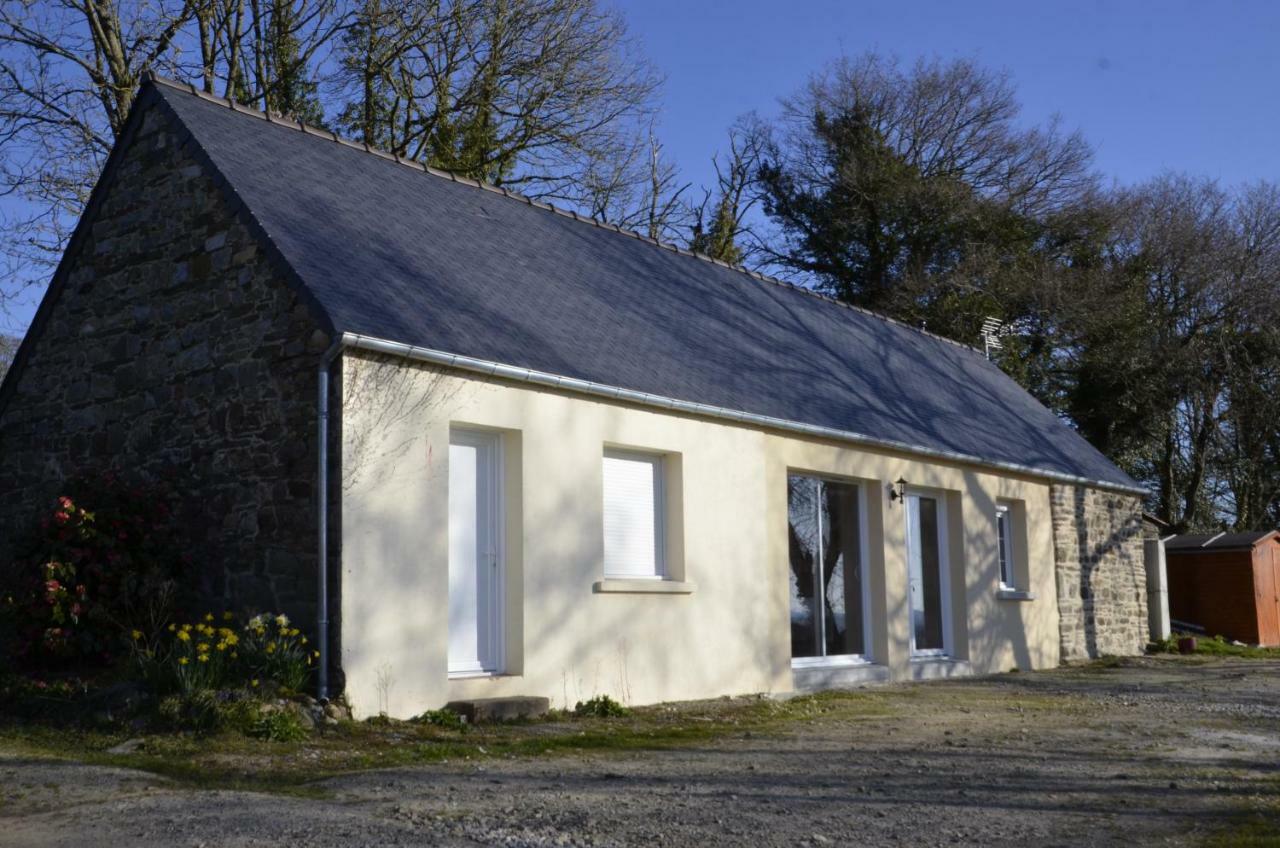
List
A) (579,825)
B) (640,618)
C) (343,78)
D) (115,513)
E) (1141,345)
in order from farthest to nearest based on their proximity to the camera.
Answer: (1141,345) < (343,78) < (640,618) < (115,513) < (579,825)

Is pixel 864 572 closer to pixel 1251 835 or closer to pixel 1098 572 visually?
pixel 1098 572

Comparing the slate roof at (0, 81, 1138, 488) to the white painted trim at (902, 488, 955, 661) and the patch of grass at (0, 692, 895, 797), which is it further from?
the patch of grass at (0, 692, 895, 797)

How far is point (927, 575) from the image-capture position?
1465 centimetres

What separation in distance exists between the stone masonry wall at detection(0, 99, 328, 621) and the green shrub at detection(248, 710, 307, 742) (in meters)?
0.99

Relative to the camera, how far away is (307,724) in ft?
26.3

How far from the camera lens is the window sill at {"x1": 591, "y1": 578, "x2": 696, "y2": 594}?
1034cm

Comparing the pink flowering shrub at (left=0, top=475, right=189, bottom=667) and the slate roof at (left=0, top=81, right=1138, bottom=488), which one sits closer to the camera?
the pink flowering shrub at (left=0, top=475, right=189, bottom=667)

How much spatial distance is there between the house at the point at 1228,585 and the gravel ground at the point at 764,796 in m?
14.6

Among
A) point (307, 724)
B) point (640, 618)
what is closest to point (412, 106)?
point (640, 618)

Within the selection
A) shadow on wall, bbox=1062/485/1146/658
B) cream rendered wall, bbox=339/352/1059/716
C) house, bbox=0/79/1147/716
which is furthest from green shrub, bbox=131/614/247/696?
shadow on wall, bbox=1062/485/1146/658

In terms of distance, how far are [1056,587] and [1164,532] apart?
13516mm

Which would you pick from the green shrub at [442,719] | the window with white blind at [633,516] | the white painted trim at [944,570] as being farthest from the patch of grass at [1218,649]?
the green shrub at [442,719]

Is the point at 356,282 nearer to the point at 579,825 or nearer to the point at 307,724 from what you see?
the point at 307,724

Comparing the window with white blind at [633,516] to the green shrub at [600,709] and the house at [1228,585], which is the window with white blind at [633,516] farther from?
the house at [1228,585]
